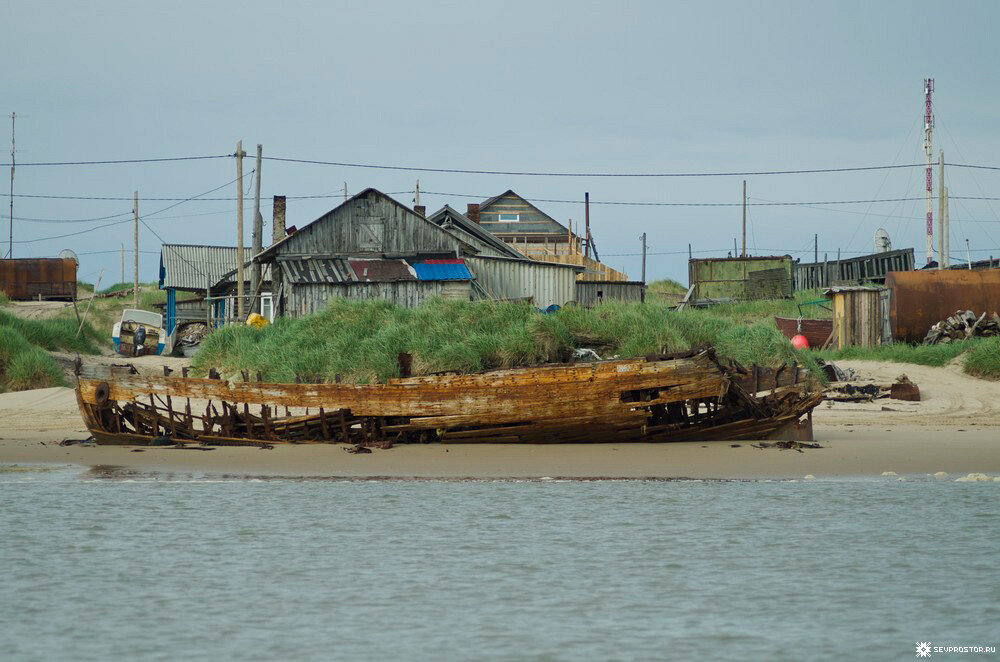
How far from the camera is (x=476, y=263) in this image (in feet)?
111

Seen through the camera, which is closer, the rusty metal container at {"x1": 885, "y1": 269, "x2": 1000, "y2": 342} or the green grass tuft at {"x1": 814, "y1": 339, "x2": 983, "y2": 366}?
the green grass tuft at {"x1": 814, "y1": 339, "x2": 983, "y2": 366}

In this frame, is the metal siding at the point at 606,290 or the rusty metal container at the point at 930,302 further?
the metal siding at the point at 606,290

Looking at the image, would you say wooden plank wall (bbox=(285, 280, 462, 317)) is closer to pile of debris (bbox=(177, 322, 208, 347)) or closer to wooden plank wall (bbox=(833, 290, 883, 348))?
pile of debris (bbox=(177, 322, 208, 347))

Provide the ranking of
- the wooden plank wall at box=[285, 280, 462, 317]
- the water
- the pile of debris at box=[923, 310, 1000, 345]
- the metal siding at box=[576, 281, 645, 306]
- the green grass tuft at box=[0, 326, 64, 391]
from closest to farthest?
the water, the green grass tuft at box=[0, 326, 64, 391], the pile of debris at box=[923, 310, 1000, 345], the wooden plank wall at box=[285, 280, 462, 317], the metal siding at box=[576, 281, 645, 306]

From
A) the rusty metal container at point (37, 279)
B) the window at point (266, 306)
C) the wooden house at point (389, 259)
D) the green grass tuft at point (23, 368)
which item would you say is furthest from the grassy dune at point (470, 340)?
the rusty metal container at point (37, 279)

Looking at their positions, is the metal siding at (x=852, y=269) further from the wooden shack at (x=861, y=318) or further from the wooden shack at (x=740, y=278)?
the wooden shack at (x=861, y=318)

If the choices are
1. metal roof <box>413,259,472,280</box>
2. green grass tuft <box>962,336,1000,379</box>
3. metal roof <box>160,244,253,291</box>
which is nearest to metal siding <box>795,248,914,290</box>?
metal roof <box>413,259,472,280</box>

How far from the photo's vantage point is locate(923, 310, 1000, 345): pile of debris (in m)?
23.9

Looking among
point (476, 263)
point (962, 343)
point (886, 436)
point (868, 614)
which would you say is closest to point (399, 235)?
point (476, 263)

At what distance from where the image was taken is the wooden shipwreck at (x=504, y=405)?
12.4 m

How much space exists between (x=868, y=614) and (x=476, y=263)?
90.3 ft

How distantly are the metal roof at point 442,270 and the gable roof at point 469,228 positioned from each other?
28.4 ft

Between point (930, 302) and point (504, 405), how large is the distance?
52.4 feet

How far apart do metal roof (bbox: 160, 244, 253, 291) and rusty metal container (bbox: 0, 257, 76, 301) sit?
254 inches
